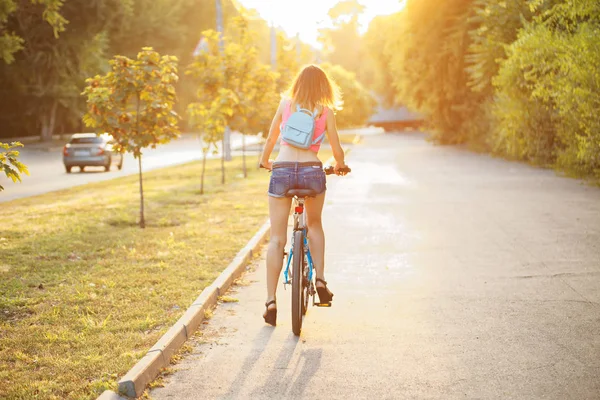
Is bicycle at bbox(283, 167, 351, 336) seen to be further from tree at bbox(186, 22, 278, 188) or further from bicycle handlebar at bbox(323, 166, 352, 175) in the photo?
tree at bbox(186, 22, 278, 188)

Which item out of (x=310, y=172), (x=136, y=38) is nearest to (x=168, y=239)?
(x=310, y=172)

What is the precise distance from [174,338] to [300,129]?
1792 mm

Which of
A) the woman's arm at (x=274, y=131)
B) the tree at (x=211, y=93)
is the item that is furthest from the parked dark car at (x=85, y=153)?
the woman's arm at (x=274, y=131)

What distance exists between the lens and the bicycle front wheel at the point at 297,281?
224 inches

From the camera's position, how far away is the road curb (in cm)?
455

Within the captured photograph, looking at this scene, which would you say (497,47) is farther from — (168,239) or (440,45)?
(168,239)

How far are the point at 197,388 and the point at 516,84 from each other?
1757cm

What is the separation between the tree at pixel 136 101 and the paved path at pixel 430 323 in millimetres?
3215

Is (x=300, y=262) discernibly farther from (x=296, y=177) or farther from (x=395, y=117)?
(x=395, y=117)

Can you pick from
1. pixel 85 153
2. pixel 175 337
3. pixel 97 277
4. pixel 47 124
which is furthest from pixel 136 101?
pixel 47 124

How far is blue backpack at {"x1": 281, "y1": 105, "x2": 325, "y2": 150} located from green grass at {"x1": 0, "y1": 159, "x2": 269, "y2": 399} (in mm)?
1740

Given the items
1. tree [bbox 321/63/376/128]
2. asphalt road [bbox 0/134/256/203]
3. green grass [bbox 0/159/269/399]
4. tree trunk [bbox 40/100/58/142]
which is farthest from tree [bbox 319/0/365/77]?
green grass [bbox 0/159/269/399]

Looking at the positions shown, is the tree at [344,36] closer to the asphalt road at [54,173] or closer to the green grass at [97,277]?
the asphalt road at [54,173]

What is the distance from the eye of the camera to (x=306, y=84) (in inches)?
229
